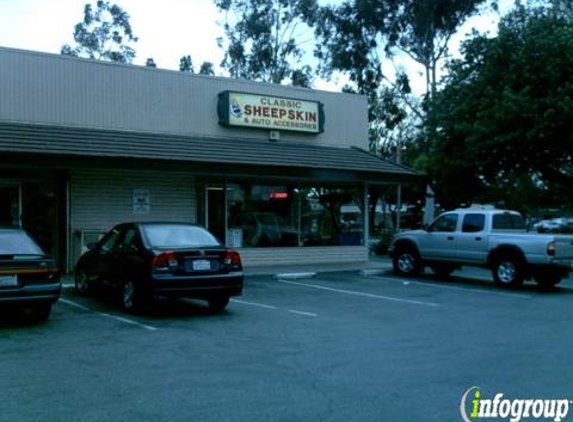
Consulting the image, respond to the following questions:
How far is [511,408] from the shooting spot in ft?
19.3

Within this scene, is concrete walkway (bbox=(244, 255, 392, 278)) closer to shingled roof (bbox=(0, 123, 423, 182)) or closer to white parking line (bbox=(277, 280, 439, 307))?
white parking line (bbox=(277, 280, 439, 307))

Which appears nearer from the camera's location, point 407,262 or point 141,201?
point 141,201

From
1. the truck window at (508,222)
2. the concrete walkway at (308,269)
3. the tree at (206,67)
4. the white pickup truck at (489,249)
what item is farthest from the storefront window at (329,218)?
the tree at (206,67)

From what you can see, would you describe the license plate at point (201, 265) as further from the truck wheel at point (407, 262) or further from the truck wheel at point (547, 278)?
the truck wheel at point (407, 262)

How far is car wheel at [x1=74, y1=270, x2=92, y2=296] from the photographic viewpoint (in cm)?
1318

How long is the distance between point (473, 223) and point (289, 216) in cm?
585

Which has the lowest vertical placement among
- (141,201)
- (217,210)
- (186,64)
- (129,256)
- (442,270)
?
(442,270)

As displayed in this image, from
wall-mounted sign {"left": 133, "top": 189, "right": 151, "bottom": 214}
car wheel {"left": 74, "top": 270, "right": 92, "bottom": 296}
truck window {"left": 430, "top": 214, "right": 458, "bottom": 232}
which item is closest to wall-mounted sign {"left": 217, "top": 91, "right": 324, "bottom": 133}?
wall-mounted sign {"left": 133, "top": 189, "right": 151, "bottom": 214}

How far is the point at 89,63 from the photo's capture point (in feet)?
59.0

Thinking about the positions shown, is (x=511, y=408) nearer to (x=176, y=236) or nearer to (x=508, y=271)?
(x=176, y=236)

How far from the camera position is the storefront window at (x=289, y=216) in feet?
65.3

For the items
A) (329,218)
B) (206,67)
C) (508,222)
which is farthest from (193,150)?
(206,67)

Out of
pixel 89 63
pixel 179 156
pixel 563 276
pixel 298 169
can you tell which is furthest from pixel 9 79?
pixel 563 276

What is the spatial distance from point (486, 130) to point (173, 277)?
695 inches
